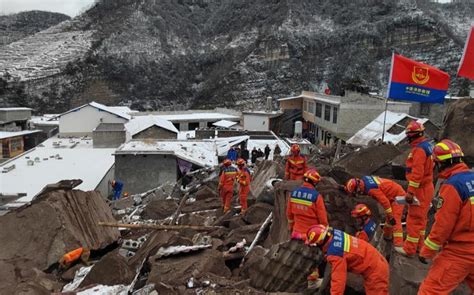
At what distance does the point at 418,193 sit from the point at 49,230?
657 centimetres

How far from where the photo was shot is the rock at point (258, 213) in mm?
8727

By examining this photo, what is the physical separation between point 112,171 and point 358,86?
84.8 ft

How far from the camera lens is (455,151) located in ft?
13.8

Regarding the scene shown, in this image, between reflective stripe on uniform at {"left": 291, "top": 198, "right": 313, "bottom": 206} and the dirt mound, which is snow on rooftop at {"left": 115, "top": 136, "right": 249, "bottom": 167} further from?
reflective stripe on uniform at {"left": 291, "top": 198, "right": 313, "bottom": 206}

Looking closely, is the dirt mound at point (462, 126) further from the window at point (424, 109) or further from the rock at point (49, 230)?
the window at point (424, 109)

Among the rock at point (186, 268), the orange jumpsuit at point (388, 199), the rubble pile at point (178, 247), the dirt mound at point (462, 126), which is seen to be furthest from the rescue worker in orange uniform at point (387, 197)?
the dirt mound at point (462, 126)

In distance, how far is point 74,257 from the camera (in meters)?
7.62

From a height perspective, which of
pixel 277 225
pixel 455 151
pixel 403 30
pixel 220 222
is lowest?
pixel 220 222

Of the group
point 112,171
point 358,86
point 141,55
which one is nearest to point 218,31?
point 141,55

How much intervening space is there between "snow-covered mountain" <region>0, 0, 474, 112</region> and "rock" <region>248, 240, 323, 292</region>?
59.2 m

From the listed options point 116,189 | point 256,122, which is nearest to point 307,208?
point 116,189

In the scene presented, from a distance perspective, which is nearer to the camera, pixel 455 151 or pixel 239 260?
pixel 455 151

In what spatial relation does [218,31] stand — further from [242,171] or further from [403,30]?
[242,171]

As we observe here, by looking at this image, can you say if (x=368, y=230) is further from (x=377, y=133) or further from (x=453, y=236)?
(x=377, y=133)
